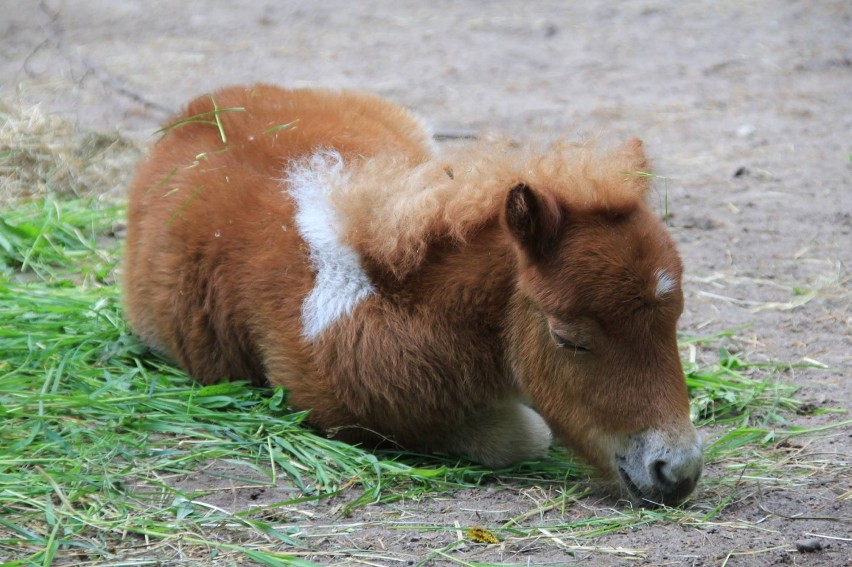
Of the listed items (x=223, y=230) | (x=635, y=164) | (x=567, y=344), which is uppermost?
(x=635, y=164)

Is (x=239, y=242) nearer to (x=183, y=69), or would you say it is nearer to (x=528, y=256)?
(x=528, y=256)

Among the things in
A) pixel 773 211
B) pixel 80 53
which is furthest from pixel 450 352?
pixel 80 53

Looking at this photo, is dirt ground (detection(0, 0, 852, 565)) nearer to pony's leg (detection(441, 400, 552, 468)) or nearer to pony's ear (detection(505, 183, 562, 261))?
pony's leg (detection(441, 400, 552, 468))

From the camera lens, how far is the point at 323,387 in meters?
3.89

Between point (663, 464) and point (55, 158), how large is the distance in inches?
202

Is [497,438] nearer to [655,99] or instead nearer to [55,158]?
[55,158]

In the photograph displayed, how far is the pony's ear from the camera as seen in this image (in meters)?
3.37

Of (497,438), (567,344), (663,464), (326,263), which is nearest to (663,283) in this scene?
(567,344)

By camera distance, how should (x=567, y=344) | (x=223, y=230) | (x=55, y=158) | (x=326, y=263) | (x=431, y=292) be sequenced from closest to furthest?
(x=567, y=344), (x=431, y=292), (x=326, y=263), (x=223, y=230), (x=55, y=158)

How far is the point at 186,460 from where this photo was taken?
3.68 metres

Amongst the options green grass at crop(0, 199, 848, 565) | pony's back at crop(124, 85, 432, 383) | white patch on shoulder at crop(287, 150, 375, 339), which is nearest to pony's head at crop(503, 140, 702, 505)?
green grass at crop(0, 199, 848, 565)

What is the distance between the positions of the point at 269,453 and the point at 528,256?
1.23 metres

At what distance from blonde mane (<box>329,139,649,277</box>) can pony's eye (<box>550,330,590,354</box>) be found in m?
0.46

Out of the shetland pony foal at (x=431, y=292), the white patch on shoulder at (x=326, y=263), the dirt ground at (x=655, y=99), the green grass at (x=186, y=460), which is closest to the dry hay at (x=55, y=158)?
the dirt ground at (x=655, y=99)
